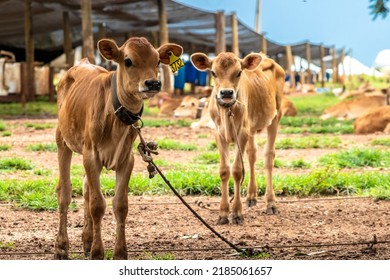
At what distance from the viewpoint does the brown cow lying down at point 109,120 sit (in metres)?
5.19

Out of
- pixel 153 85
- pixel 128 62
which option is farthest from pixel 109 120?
pixel 153 85

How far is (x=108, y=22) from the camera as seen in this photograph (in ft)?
77.2

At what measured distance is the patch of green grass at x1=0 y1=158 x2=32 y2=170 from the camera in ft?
34.5

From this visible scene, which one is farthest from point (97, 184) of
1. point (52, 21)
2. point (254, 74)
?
point (52, 21)

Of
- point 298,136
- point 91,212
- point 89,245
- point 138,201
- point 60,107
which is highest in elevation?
point 60,107

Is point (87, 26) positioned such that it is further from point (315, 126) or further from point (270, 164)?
point (270, 164)

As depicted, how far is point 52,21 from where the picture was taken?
24156 millimetres

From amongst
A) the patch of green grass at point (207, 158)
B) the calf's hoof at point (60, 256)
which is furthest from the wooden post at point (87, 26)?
the calf's hoof at point (60, 256)

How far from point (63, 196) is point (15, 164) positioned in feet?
15.2

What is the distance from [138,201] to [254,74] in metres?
1.72

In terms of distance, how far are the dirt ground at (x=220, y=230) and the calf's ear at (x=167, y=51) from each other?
1194 millimetres

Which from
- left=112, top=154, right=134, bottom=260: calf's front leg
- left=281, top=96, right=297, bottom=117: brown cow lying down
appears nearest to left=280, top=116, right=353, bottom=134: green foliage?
left=281, top=96, right=297, bottom=117: brown cow lying down

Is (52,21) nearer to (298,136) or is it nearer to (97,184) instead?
(298,136)
